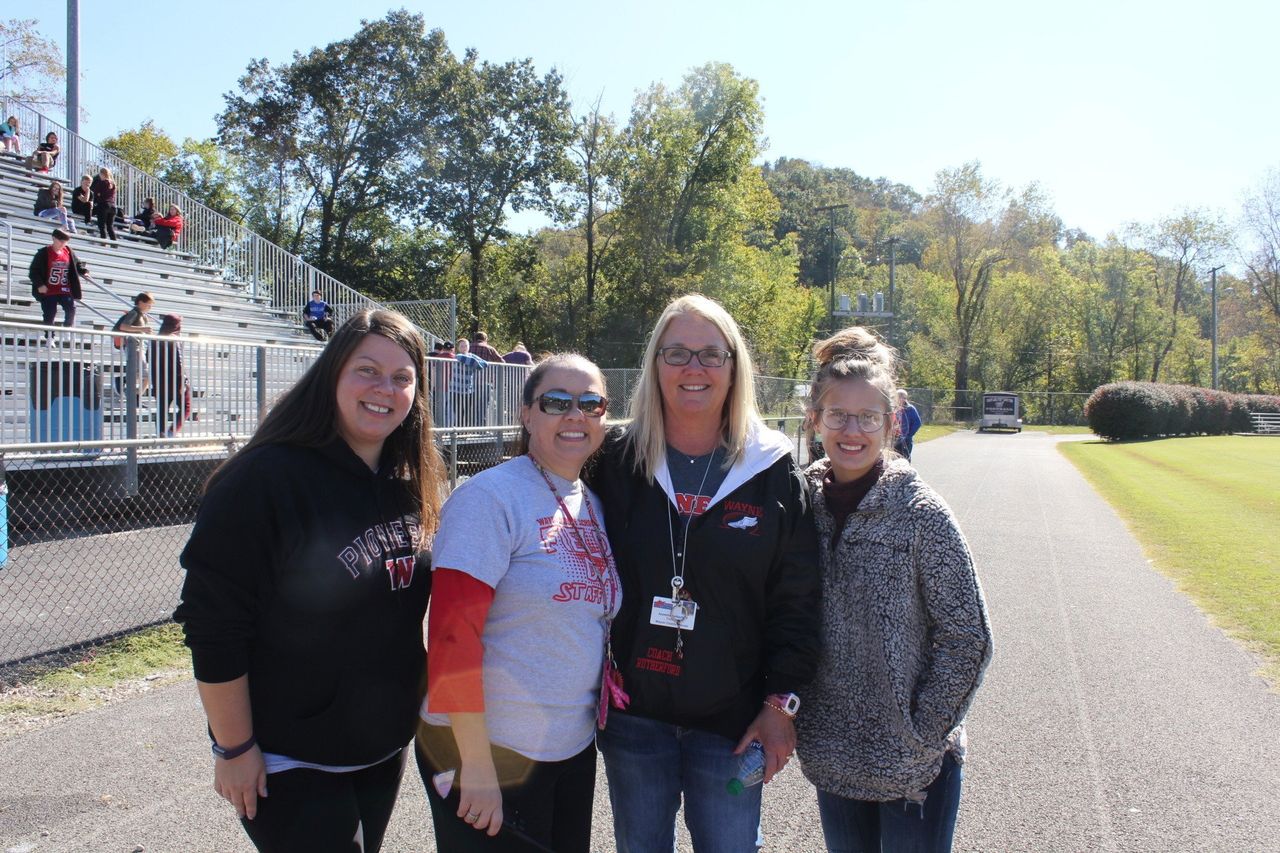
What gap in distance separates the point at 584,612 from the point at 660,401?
2.25 ft

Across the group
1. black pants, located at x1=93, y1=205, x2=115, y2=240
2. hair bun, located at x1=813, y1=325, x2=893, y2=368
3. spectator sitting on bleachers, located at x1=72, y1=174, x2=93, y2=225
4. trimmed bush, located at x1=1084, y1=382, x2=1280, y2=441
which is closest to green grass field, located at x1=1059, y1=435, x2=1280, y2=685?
hair bun, located at x1=813, y1=325, x2=893, y2=368

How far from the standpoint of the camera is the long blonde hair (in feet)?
8.04

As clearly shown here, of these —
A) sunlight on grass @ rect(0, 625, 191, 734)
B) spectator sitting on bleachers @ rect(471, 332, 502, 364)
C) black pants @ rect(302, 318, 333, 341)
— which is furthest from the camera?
black pants @ rect(302, 318, 333, 341)

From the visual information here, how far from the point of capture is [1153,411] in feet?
128

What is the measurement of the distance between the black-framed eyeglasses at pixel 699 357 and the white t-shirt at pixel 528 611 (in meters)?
0.58

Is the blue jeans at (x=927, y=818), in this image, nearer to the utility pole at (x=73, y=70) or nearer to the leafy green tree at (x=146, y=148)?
the utility pole at (x=73, y=70)

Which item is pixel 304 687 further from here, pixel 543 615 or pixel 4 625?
pixel 4 625

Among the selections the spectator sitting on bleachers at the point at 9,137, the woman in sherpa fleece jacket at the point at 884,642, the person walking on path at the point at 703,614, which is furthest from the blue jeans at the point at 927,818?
the spectator sitting on bleachers at the point at 9,137

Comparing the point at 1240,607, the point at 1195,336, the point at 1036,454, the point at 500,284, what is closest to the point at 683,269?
the point at 500,284

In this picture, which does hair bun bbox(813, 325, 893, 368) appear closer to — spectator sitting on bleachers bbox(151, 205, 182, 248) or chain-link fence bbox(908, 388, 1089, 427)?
spectator sitting on bleachers bbox(151, 205, 182, 248)

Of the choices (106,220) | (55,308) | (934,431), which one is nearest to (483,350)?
(55,308)

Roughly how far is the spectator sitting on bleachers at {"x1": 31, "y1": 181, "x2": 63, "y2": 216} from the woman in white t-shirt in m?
18.9

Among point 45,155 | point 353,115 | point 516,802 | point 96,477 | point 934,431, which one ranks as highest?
point 353,115

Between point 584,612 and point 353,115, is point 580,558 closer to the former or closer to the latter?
point 584,612
